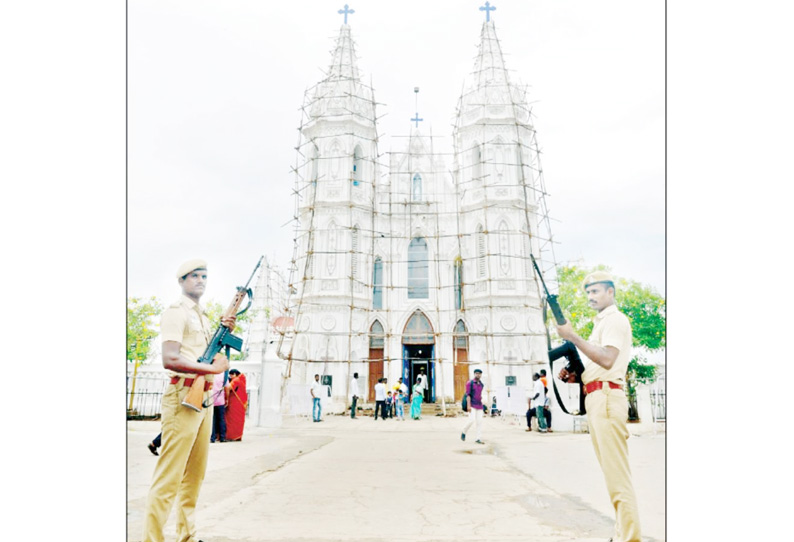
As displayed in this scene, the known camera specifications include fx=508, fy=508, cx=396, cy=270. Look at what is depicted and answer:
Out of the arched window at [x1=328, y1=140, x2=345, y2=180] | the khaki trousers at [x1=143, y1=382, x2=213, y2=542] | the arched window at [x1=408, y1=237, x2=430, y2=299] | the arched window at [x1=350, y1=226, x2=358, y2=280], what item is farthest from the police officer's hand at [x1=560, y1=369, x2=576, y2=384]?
the arched window at [x1=408, y1=237, x2=430, y2=299]

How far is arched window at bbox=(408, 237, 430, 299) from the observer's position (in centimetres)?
1192

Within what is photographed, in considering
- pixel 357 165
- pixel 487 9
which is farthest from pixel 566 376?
pixel 357 165

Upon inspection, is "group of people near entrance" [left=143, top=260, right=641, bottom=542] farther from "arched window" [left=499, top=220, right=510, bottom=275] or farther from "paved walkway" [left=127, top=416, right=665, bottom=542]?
"arched window" [left=499, top=220, right=510, bottom=275]

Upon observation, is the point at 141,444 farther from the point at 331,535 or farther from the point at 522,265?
the point at 522,265

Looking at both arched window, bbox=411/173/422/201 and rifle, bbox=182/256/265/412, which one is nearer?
rifle, bbox=182/256/265/412

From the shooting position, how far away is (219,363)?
2736mm

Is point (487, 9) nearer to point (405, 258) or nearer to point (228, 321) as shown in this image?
point (228, 321)

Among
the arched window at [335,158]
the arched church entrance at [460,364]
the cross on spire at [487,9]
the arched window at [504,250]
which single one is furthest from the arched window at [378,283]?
the cross on spire at [487,9]

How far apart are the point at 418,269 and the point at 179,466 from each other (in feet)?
32.7

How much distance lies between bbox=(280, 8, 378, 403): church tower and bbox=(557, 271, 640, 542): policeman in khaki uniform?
5.71 m

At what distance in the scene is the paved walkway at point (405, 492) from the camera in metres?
3.06

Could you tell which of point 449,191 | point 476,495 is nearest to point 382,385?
point 476,495

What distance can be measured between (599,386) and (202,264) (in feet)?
7.54

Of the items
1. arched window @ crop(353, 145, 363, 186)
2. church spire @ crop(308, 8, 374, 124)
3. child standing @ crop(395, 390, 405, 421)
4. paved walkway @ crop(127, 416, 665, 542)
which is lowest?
child standing @ crop(395, 390, 405, 421)
